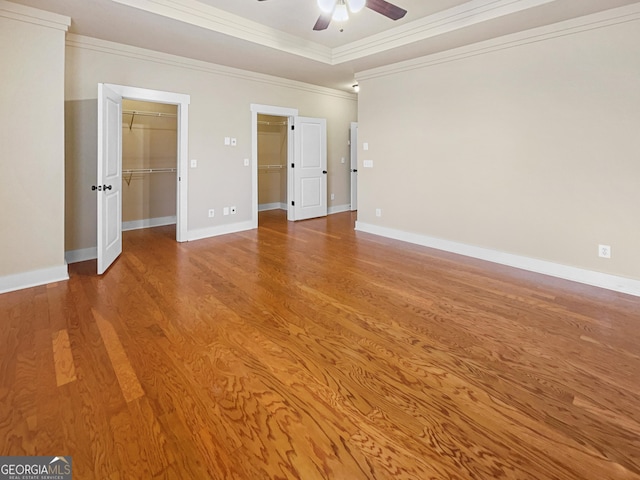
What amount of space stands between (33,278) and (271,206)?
561cm

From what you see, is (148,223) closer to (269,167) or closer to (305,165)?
(269,167)

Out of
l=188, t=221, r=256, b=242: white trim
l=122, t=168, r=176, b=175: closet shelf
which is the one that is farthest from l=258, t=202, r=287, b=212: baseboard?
l=122, t=168, r=176, b=175: closet shelf

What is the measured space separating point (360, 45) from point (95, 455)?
209 inches

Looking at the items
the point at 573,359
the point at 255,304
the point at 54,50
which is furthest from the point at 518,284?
the point at 54,50

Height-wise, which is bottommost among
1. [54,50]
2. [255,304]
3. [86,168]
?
[255,304]

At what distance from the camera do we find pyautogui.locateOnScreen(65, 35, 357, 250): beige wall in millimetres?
4359

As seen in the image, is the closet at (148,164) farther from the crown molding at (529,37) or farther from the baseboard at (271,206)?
the crown molding at (529,37)

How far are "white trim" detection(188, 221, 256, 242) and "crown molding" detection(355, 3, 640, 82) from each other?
3.47 meters

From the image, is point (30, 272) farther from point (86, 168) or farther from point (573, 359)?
point (573, 359)

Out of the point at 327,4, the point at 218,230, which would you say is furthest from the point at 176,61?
the point at 327,4

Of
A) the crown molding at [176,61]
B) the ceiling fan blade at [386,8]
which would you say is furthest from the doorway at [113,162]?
the ceiling fan blade at [386,8]

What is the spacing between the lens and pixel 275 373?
2.16 m

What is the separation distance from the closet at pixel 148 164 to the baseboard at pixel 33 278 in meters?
2.68

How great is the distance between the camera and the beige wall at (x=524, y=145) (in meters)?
3.55
